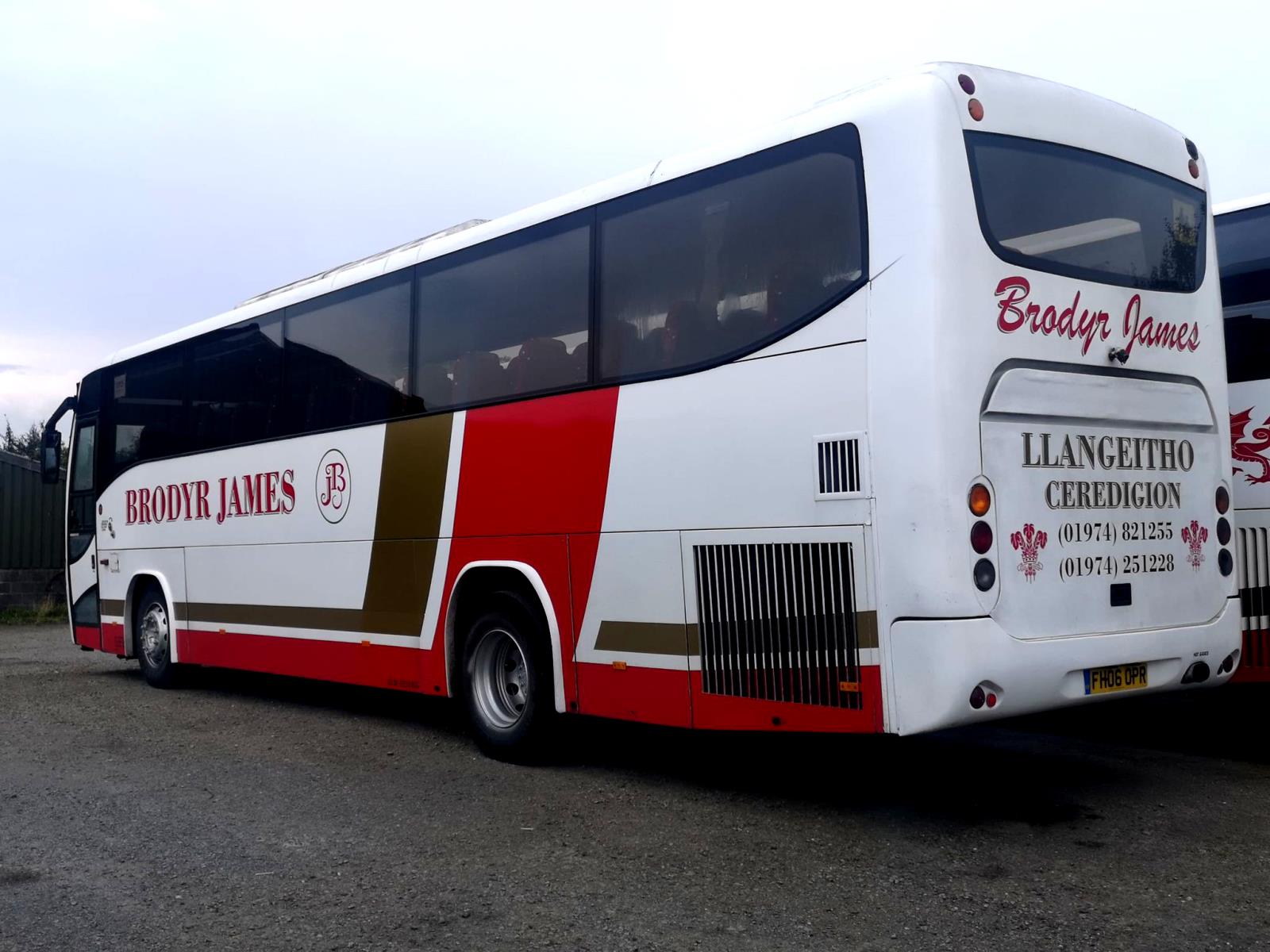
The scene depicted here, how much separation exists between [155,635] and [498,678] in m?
5.72

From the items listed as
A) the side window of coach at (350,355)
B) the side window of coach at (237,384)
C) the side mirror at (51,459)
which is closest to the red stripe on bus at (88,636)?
the side mirror at (51,459)

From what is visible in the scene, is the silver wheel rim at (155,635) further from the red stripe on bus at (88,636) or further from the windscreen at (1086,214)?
the windscreen at (1086,214)

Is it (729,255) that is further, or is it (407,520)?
(407,520)

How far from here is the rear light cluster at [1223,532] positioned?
6.92 m

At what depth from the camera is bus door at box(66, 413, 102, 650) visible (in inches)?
538

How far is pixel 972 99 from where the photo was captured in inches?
239

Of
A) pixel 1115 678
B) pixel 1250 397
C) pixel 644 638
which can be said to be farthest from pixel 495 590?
pixel 1250 397

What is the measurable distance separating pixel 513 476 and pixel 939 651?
329 cm

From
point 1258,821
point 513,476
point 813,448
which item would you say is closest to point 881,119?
point 813,448

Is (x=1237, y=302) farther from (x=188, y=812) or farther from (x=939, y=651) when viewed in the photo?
Answer: (x=188, y=812)

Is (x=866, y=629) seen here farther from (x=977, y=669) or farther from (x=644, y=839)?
(x=644, y=839)

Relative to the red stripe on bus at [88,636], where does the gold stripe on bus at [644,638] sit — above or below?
above

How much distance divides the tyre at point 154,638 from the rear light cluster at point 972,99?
9.19 metres

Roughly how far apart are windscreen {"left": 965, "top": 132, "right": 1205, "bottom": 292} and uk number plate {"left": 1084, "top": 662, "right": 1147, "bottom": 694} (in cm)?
192
